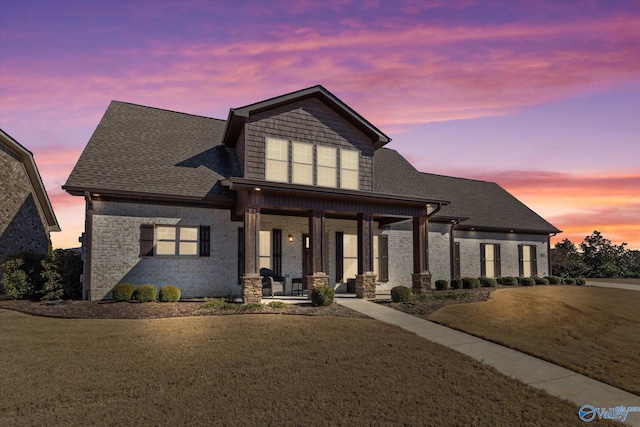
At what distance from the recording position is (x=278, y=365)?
8359 millimetres

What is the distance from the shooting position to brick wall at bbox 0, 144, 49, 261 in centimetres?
2056

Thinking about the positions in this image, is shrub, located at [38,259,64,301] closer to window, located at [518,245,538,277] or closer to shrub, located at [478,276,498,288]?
shrub, located at [478,276,498,288]

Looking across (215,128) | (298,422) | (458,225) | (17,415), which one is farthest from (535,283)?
(17,415)

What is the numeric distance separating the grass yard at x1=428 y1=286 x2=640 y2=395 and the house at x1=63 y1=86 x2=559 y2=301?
14.6 feet

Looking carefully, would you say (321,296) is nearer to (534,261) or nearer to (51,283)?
(51,283)

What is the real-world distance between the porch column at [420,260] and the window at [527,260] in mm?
13266

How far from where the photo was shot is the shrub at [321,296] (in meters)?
15.0

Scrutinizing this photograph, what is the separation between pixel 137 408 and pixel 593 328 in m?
14.4

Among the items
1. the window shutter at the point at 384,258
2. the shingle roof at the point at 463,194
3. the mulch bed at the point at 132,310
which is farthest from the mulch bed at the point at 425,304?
the shingle roof at the point at 463,194

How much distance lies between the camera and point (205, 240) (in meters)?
17.9

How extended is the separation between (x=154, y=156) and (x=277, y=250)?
7215 mm

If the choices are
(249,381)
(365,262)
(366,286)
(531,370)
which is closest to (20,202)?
(365,262)

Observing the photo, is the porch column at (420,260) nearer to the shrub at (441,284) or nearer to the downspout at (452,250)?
the shrub at (441,284)

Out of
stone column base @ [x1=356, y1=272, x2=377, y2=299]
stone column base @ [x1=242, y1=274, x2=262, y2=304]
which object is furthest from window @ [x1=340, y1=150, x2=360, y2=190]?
stone column base @ [x1=242, y1=274, x2=262, y2=304]
